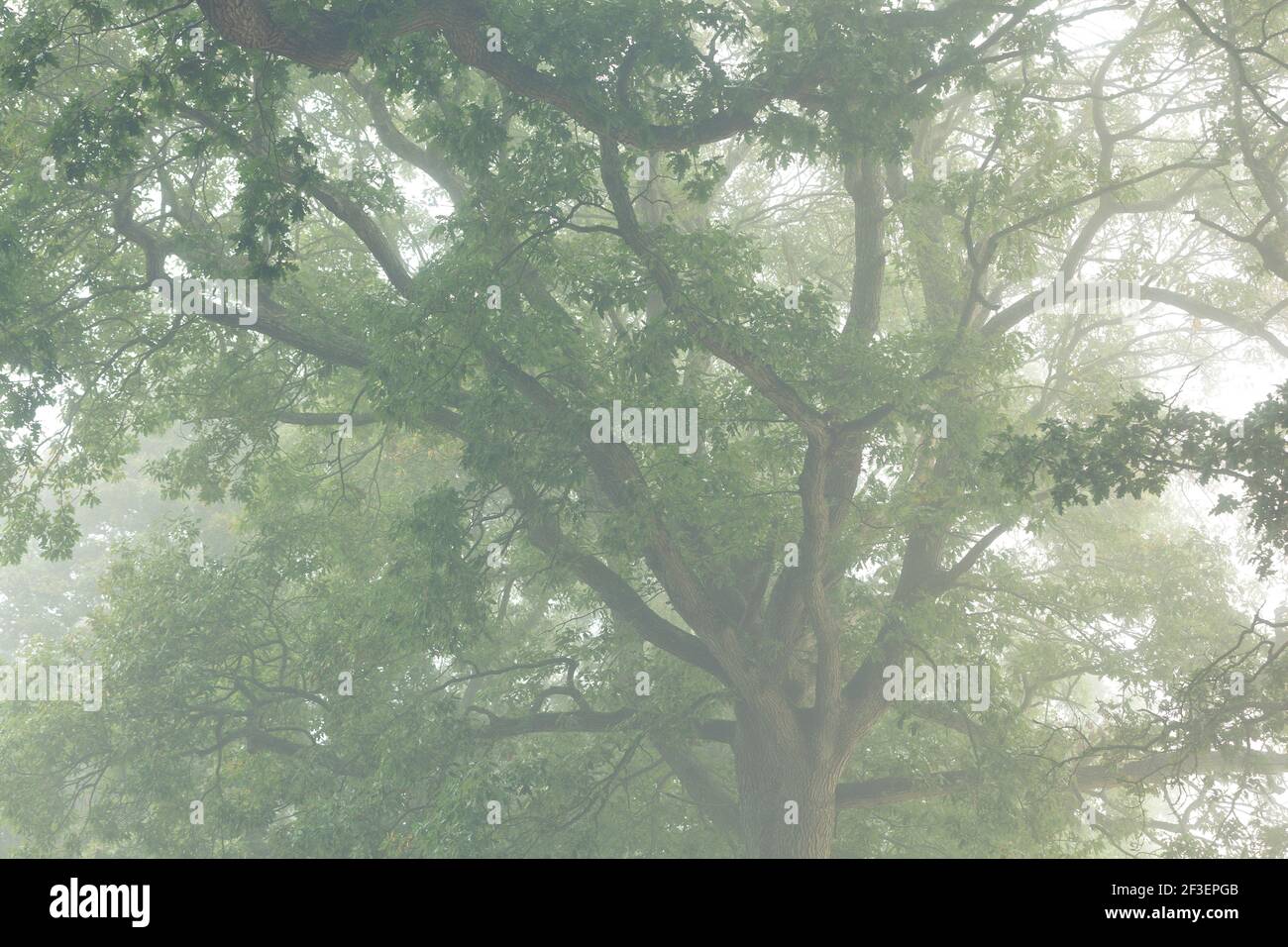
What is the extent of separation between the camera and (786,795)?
11.2 m

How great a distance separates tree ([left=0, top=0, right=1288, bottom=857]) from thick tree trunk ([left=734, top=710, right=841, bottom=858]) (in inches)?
2.1

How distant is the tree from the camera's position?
328 inches

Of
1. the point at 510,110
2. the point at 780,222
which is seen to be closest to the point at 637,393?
the point at 510,110

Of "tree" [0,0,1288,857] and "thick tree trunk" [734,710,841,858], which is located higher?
"tree" [0,0,1288,857]

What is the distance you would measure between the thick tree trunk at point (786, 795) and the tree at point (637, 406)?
54 mm

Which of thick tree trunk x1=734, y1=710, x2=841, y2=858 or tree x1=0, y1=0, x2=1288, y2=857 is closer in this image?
tree x1=0, y1=0, x2=1288, y2=857

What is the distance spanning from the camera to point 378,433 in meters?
Result: 16.0

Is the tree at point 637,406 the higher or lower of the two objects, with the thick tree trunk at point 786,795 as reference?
higher

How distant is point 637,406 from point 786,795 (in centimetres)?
444

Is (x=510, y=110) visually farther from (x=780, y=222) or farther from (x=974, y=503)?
(x=780, y=222)

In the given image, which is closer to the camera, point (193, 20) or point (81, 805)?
point (193, 20)

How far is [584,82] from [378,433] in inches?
355

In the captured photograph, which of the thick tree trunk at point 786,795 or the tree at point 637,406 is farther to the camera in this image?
the thick tree trunk at point 786,795

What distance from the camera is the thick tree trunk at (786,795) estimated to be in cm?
1104
